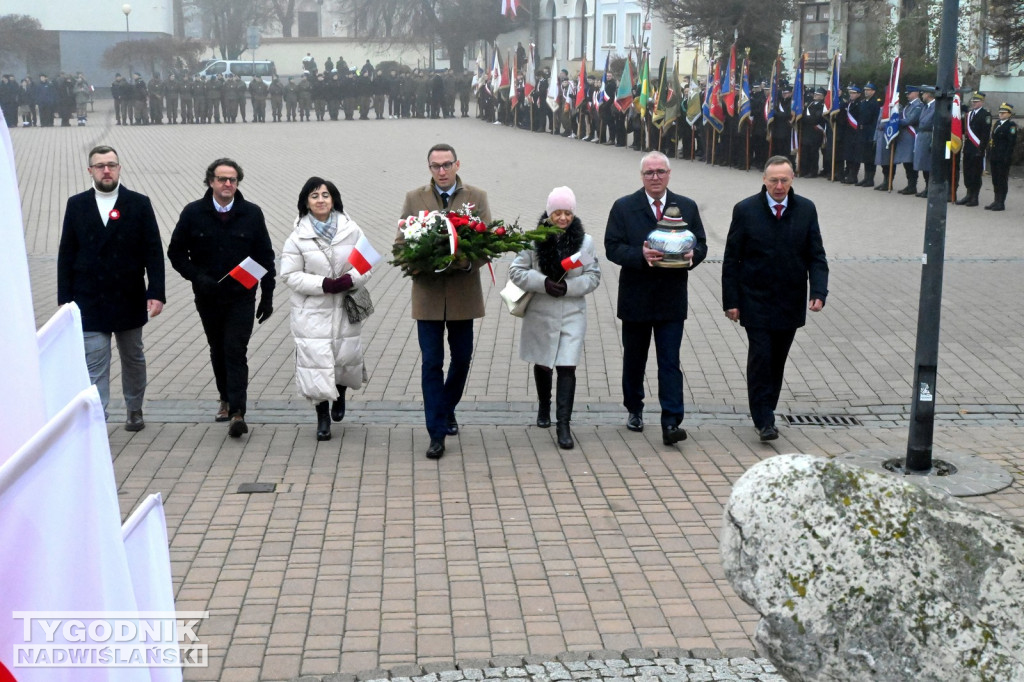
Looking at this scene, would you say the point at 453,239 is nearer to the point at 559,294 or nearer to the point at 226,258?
the point at 559,294

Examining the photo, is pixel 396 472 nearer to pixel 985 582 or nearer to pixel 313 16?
pixel 985 582

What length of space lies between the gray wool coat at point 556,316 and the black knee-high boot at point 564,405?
7cm

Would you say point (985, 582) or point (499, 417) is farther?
point (499, 417)

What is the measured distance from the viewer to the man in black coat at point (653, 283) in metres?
7.70

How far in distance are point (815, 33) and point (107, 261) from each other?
123 ft

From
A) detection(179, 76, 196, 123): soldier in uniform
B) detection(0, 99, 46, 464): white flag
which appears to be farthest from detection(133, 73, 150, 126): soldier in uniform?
detection(0, 99, 46, 464): white flag

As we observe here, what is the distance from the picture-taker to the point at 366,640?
4820 mm

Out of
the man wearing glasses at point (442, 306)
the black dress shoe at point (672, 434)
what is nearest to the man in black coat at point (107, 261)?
the man wearing glasses at point (442, 306)

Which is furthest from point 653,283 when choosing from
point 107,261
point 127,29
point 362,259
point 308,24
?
point 308,24

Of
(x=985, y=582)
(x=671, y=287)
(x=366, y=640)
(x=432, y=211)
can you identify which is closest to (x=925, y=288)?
(x=671, y=287)

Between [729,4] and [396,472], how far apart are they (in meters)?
32.4

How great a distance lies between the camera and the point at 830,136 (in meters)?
24.8

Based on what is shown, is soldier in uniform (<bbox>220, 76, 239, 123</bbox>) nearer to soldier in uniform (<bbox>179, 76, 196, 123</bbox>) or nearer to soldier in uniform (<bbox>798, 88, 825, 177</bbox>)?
soldier in uniform (<bbox>179, 76, 196, 123</bbox>)

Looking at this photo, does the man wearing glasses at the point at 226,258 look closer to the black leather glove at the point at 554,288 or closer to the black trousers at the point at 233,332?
the black trousers at the point at 233,332
